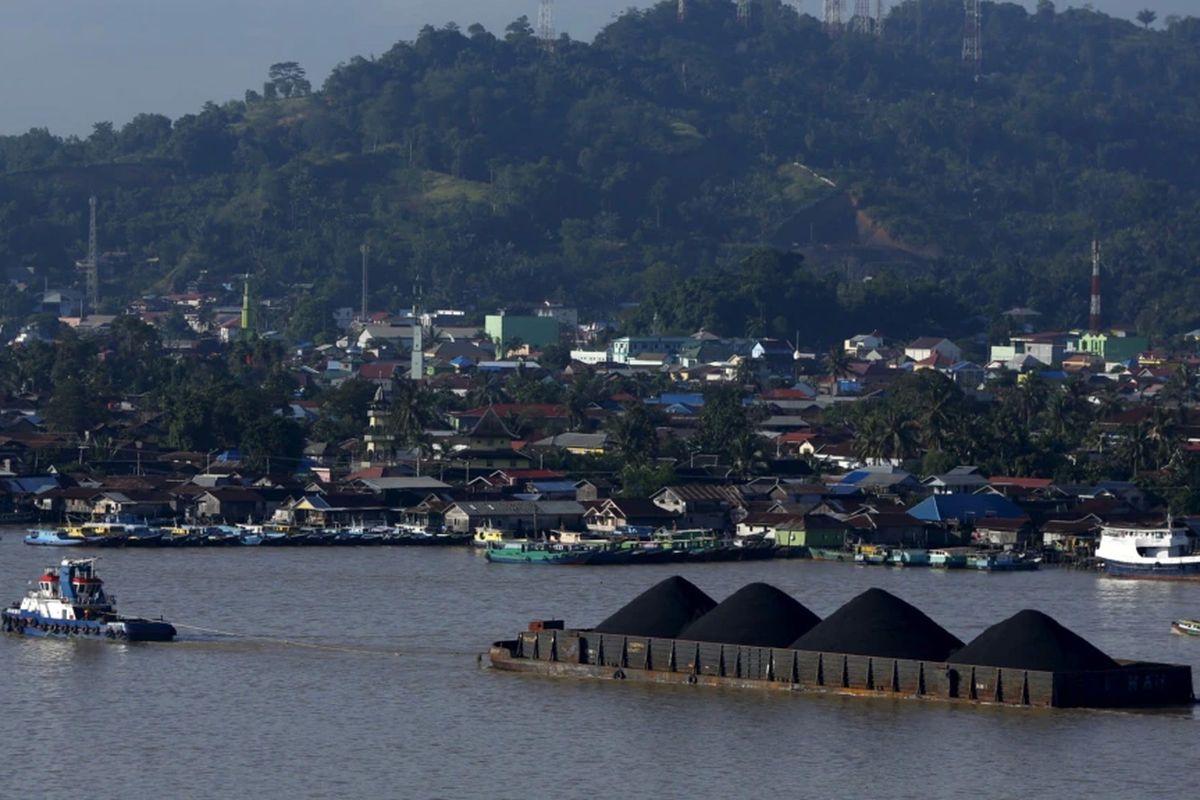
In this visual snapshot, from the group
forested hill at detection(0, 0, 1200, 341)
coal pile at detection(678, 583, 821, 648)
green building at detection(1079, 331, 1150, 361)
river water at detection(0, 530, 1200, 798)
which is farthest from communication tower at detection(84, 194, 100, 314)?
coal pile at detection(678, 583, 821, 648)

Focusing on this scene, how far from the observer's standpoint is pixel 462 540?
48781 millimetres

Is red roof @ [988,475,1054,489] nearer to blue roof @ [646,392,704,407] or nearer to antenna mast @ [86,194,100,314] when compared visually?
blue roof @ [646,392,704,407]

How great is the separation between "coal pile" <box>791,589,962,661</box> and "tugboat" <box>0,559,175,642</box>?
8.30m

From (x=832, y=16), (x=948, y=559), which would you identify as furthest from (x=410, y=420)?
(x=832, y=16)

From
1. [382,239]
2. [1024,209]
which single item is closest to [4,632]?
[382,239]

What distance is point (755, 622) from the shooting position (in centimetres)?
2834

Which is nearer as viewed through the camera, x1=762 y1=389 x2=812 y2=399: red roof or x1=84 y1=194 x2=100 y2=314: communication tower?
x1=762 y1=389 x2=812 y2=399: red roof

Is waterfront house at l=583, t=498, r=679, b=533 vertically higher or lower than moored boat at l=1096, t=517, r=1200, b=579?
higher

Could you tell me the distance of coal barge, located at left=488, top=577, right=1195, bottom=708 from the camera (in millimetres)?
26453

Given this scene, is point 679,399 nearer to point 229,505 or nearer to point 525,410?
point 525,410

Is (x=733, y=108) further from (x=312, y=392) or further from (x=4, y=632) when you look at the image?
(x=4, y=632)

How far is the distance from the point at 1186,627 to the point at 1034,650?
24.7 feet

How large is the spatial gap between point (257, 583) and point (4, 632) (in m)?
6.98

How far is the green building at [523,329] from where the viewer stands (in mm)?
107562
